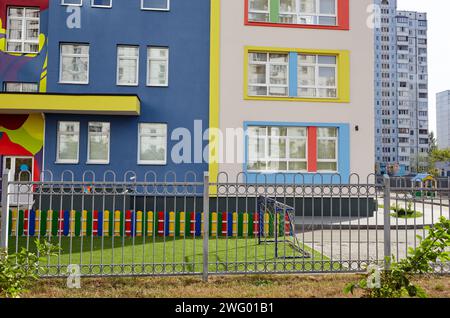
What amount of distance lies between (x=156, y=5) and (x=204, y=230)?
13.9 m

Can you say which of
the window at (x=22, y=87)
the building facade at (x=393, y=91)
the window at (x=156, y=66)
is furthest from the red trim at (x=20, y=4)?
the building facade at (x=393, y=91)

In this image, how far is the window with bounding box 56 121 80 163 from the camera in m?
16.6

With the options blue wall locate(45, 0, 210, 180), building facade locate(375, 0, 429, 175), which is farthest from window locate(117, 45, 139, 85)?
building facade locate(375, 0, 429, 175)

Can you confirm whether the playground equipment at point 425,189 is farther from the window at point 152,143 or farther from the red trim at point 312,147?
the window at point 152,143

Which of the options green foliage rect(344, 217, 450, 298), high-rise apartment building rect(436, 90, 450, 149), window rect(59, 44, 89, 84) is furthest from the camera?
high-rise apartment building rect(436, 90, 450, 149)

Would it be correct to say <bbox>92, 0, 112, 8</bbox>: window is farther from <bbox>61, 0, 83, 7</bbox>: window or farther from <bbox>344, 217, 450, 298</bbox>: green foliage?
<bbox>344, 217, 450, 298</bbox>: green foliage

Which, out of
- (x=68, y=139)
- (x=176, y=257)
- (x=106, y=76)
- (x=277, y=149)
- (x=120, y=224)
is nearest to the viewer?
(x=176, y=257)

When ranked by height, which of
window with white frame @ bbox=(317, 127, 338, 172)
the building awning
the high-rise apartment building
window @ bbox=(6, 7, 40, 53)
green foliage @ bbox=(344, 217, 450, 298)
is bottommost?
green foliage @ bbox=(344, 217, 450, 298)

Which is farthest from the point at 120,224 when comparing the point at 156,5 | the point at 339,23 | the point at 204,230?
the point at 339,23

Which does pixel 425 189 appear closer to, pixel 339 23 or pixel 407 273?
pixel 407 273

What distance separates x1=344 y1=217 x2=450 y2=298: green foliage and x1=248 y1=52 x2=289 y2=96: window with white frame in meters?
13.0

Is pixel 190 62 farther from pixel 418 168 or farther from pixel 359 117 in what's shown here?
pixel 418 168

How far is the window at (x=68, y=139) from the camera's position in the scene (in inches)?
654

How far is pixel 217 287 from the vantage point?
235 inches
